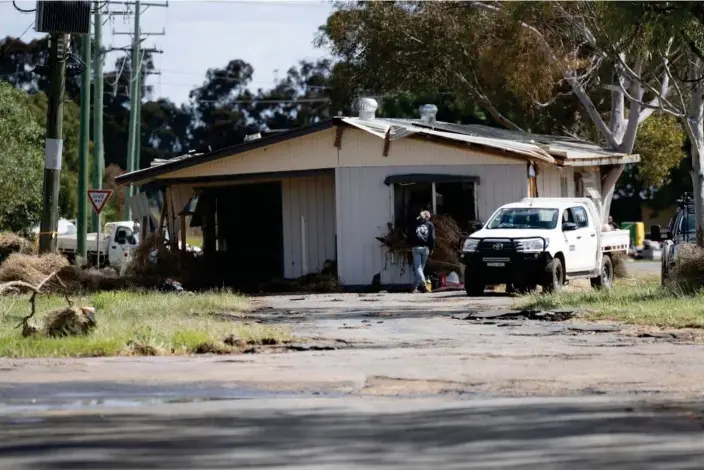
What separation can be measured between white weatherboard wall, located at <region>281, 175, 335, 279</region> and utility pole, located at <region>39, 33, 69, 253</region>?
542 cm

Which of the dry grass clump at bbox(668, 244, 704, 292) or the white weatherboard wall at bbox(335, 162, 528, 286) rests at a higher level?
the white weatherboard wall at bbox(335, 162, 528, 286)

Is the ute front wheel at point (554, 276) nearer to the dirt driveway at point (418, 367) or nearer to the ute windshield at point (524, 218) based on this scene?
the ute windshield at point (524, 218)

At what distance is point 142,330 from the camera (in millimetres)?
16969

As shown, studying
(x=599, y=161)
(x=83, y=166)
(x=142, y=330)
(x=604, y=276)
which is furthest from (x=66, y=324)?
(x=83, y=166)

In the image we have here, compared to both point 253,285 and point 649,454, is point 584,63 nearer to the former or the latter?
point 253,285

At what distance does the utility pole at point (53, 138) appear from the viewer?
30750 millimetres

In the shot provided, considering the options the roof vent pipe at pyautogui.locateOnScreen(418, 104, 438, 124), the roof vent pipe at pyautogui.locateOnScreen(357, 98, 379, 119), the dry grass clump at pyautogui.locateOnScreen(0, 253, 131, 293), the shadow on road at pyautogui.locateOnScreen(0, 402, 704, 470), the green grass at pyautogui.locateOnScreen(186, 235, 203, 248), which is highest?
the roof vent pipe at pyautogui.locateOnScreen(418, 104, 438, 124)

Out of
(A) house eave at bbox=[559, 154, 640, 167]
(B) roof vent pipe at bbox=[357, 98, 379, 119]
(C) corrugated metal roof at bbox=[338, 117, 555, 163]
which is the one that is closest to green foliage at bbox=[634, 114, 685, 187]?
(A) house eave at bbox=[559, 154, 640, 167]

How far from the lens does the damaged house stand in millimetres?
31109

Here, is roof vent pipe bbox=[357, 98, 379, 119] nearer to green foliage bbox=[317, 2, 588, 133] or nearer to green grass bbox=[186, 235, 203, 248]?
green foliage bbox=[317, 2, 588, 133]

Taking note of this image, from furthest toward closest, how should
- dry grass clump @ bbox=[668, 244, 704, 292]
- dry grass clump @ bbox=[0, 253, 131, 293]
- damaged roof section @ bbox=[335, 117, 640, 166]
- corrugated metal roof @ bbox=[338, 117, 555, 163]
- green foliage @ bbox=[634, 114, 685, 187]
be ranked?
1. green foliage @ bbox=[634, 114, 685, 187]
2. damaged roof section @ bbox=[335, 117, 640, 166]
3. corrugated metal roof @ bbox=[338, 117, 555, 163]
4. dry grass clump @ bbox=[0, 253, 131, 293]
5. dry grass clump @ bbox=[668, 244, 704, 292]

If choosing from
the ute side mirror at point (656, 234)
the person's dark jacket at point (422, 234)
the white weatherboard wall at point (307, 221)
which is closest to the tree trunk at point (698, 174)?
the ute side mirror at point (656, 234)

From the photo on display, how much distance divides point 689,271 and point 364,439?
49.8ft

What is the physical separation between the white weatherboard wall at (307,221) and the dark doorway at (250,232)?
48cm
